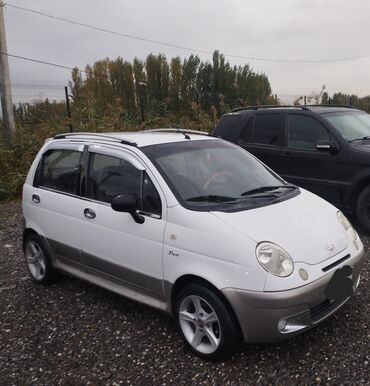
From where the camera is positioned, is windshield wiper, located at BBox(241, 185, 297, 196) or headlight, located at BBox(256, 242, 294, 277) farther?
windshield wiper, located at BBox(241, 185, 297, 196)

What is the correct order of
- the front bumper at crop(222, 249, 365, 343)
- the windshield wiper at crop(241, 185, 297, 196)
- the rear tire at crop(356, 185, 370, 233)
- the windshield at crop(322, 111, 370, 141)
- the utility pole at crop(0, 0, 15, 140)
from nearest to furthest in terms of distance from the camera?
the front bumper at crop(222, 249, 365, 343) < the windshield wiper at crop(241, 185, 297, 196) < the rear tire at crop(356, 185, 370, 233) < the windshield at crop(322, 111, 370, 141) < the utility pole at crop(0, 0, 15, 140)

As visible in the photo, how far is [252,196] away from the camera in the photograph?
3662mm

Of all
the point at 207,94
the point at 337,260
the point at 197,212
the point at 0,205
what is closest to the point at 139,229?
the point at 197,212

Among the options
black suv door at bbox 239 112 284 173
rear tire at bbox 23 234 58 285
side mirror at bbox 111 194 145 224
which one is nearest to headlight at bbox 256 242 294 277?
side mirror at bbox 111 194 145 224

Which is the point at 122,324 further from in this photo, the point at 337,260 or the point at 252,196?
the point at 337,260

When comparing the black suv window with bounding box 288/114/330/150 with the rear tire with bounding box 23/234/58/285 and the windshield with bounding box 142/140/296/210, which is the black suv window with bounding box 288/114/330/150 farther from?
the rear tire with bounding box 23/234/58/285

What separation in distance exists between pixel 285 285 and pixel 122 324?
163 cm

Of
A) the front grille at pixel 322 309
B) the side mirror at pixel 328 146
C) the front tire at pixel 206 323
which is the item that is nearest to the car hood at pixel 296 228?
the front grille at pixel 322 309

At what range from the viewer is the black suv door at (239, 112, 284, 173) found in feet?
22.7

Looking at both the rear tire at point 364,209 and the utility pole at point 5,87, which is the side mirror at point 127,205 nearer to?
the rear tire at point 364,209

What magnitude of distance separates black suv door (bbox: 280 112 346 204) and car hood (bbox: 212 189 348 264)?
269 cm

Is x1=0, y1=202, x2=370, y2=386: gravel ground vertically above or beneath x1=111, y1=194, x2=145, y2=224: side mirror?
beneath

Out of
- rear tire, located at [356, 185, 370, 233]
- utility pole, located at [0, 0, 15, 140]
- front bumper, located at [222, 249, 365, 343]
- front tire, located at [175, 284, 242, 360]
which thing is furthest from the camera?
utility pole, located at [0, 0, 15, 140]

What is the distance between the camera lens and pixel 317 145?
20.4 ft
